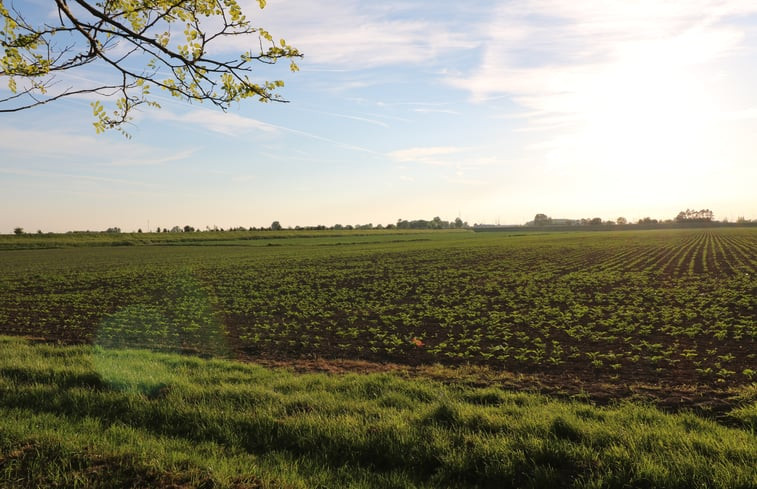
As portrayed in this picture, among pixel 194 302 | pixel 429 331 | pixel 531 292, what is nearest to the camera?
pixel 429 331

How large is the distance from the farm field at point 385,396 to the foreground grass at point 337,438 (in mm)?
25

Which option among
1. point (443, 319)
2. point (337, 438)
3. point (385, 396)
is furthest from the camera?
point (443, 319)

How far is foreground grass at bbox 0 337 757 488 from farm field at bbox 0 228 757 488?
0.08 feet

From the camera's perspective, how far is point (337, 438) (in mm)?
5406

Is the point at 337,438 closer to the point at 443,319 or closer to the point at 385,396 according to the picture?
the point at 385,396

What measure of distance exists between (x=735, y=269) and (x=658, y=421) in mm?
32767

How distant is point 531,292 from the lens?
22.3m

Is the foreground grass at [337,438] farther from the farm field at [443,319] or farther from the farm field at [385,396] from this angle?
the farm field at [443,319]

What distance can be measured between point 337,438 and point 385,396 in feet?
5.67

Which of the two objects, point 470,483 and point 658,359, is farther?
point 658,359

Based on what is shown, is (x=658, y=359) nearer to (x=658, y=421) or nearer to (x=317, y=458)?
(x=658, y=421)

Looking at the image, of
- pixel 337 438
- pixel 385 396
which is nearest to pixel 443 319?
pixel 385 396

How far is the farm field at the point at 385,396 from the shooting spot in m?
4.64

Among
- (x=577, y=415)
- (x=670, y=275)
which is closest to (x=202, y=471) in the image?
(x=577, y=415)
